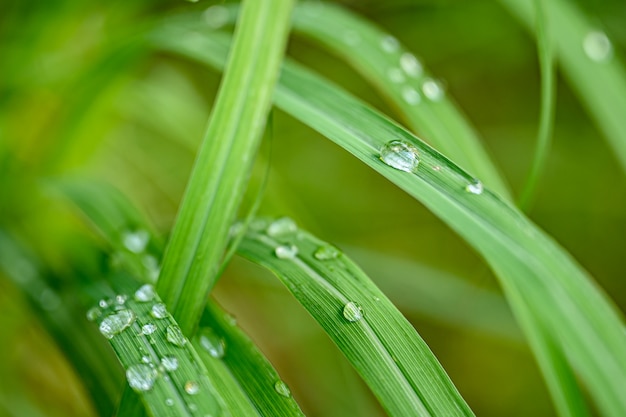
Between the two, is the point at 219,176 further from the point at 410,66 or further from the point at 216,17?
the point at 216,17

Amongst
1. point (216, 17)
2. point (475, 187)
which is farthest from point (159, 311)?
point (216, 17)

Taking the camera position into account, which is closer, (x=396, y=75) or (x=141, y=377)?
(x=141, y=377)

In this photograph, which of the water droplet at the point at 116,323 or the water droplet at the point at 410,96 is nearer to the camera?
the water droplet at the point at 116,323

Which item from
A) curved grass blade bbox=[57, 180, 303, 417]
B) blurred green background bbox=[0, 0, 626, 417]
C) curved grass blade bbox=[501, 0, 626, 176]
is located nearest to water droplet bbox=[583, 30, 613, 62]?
curved grass blade bbox=[501, 0, 626, 176]

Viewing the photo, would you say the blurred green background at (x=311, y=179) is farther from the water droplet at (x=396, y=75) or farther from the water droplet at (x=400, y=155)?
the water droplet at (x=400, y=155)

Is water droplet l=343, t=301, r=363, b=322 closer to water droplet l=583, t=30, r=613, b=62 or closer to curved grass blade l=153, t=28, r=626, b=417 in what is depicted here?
curved grass blade l=153, t=28, r=626, b=417

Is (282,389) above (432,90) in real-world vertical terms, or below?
below

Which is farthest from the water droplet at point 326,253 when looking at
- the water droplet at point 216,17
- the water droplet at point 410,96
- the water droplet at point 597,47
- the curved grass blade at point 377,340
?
the water droplet at point 597,47
